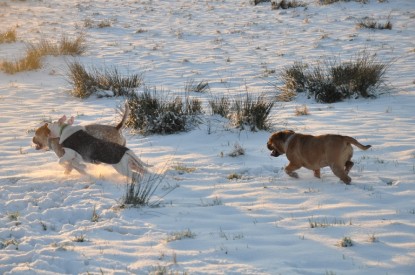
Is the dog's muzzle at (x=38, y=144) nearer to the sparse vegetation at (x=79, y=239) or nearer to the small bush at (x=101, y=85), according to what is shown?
the sparse vegetation at (x=79, y=239)

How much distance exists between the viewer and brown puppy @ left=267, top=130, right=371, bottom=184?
606cm

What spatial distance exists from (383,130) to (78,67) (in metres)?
6.98

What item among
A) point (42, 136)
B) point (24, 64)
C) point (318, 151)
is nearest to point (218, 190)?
point (318, 151)

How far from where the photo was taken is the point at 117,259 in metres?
4.43

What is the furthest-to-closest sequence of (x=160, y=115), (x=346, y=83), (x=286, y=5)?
(x=286, y=5) < (x=346, y=83) < (x=160, y=115)

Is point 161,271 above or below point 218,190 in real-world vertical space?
above

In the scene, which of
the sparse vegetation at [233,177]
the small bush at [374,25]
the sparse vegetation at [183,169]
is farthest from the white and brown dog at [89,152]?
the small bush at [374,25]

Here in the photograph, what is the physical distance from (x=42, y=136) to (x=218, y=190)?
2.71 metres

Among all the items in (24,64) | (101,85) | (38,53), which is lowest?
(101,85)

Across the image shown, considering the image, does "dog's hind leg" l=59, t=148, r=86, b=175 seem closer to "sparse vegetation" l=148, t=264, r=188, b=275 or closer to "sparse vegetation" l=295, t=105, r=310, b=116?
"sparse vegetation" l=148, t=264, r=188, b=275

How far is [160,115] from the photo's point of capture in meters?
8.98

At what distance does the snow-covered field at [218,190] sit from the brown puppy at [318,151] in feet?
0.67

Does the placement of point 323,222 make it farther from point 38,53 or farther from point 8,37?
point 8,37

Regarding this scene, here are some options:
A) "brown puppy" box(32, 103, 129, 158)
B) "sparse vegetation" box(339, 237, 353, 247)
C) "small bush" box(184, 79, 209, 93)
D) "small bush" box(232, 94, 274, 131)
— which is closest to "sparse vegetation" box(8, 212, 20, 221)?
"brown puppy" box(32, 103, 129, 158)
